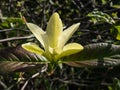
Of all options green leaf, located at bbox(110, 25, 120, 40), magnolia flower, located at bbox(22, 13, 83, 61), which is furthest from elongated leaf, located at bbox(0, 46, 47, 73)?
green leaf, located at bbox(110, 25, 120, 40)

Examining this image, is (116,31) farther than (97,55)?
Yes

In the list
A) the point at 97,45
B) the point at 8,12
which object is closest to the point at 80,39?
the point at 97,45

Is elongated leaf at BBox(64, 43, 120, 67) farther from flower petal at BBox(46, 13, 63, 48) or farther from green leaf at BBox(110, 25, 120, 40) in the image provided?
green leaf at BBox(110, 25, 120, 40)

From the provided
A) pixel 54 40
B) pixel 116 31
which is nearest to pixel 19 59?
pixel 54 40

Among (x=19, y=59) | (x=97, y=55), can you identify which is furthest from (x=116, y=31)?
(x=19, y=59)

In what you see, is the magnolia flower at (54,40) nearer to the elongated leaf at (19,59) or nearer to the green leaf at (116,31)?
the elongated leaf at (19,59)

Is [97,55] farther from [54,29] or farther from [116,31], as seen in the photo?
[116,31]

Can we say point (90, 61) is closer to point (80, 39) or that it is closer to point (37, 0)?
point (80, 39)
